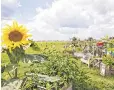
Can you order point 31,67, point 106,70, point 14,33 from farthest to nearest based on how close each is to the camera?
point 106,70 → point 31,67 → point 14,33

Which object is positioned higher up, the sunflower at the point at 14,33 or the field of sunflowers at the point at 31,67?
the sunflower at the point at 14,33

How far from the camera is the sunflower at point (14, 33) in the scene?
1.87m

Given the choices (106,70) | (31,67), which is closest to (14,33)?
(31,67)

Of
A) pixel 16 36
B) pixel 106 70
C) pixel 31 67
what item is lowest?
pixel 106 70

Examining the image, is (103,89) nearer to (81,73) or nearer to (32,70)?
(81,73)

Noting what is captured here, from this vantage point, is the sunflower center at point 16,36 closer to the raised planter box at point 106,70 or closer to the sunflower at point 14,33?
the sunflower at point 14,33

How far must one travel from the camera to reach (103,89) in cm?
443

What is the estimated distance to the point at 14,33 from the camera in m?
1.93

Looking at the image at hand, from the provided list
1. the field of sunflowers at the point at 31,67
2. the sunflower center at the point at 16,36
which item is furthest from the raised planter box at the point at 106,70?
the sunflower center at the point at 16,36

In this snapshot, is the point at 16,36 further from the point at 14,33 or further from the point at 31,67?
the point at 31,67

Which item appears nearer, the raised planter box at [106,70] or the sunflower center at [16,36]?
the sunflower center at [16,36]

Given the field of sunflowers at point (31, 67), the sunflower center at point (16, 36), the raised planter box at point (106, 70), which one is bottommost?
the raised planter box at point (106, 70)

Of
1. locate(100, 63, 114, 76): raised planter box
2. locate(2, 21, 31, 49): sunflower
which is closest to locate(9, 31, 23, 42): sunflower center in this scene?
locate(2, 21, 31, 49): sunflower

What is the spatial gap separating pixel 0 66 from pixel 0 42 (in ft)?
0.54
